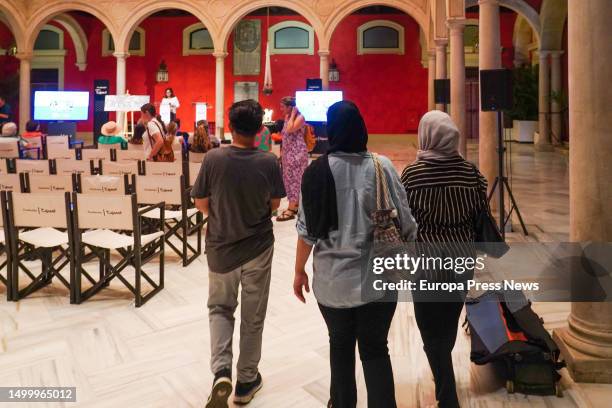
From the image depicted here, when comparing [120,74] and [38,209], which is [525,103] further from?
[38,209]

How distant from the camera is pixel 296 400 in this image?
270 cm

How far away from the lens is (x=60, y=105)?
1462cm

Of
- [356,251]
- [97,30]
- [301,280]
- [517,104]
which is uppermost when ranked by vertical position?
[97,30]

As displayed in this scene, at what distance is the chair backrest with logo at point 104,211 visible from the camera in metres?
4.12

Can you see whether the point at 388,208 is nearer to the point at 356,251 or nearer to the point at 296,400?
the point at 356,251

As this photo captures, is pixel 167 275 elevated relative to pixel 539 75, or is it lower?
lower

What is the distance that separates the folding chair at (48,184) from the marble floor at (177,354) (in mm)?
1056

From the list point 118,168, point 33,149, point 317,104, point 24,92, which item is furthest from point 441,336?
point 24,92

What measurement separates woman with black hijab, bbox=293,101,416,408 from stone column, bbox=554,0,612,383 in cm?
141

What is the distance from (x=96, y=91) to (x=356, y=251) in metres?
17.2

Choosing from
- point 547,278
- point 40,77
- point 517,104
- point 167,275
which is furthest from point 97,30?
point 547,278

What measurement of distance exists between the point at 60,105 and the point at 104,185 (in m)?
11.0

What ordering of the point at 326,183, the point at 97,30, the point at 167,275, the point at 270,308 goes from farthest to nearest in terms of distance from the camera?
the point at 97,30
the point at 167,275
the point at 270,308
the point at 326,183

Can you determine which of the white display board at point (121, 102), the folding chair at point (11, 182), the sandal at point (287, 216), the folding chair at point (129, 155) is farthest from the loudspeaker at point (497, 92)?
the white display board at point (121, 102)
